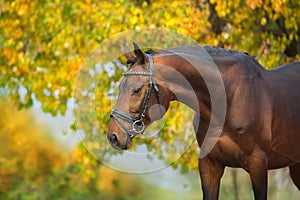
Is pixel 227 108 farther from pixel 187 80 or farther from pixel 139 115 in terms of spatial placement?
pixel 139 115

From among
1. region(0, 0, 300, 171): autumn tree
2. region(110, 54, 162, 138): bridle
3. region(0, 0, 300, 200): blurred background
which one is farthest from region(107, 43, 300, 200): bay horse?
region(0, 0, 300, 171): autumn tree

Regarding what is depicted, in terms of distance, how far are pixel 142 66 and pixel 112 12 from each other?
4.10 meters

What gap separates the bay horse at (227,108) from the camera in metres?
3.96

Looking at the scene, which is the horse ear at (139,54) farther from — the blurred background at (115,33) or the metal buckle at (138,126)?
the blurred background at (115,33)

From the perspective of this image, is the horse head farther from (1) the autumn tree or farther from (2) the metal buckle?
(1) the autumn tree

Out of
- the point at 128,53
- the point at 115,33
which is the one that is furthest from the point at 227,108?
the point at 115,33

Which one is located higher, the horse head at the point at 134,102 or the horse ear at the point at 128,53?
the horse ear at the point at 128,53

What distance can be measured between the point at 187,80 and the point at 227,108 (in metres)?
0.34

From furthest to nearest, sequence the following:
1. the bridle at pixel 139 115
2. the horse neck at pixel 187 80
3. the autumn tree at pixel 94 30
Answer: the autumn tree at pixel 94 30, the horse neck at pixel 187 80, the bridle at pixel 139 115

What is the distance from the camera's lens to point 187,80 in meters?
4.11

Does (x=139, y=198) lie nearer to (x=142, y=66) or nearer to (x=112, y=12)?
(x=112, y=12)

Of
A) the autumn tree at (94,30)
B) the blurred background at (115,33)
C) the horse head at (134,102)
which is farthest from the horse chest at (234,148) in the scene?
the autumn tree at (94,30)

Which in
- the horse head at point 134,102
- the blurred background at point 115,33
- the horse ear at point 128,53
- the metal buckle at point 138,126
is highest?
the horse ear at point 128,53

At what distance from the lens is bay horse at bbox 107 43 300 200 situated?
3.96m
